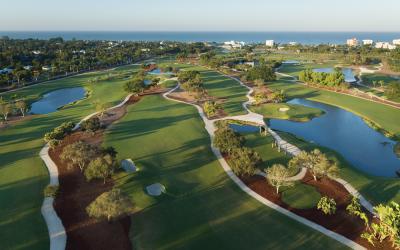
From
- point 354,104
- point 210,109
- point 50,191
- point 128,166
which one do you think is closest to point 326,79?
point 354,104

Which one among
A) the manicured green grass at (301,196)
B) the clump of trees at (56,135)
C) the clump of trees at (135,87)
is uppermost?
the clump of trees at (135,87)

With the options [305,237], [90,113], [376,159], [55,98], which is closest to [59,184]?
[305,237]

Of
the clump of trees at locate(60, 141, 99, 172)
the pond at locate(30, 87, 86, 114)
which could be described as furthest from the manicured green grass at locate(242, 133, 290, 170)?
the pond at locate(30, 87, 86, 114)

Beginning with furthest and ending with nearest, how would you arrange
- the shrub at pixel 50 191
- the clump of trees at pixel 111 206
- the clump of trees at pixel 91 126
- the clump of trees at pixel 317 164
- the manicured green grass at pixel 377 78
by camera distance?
the manicured green grass at pixel 377 78 → the clump of trees at pixel 91 126 → the clump of trees at pixel 317 164 → the shrub at pixel 50 191 → the clump of trees at pixel 111 206

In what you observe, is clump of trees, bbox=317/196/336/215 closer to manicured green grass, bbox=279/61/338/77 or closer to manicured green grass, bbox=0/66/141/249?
manicured green grass, bbox=0/66/141/249


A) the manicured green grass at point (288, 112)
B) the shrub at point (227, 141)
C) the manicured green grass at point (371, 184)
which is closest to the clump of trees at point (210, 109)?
the manicured green grass at point (288, 112)

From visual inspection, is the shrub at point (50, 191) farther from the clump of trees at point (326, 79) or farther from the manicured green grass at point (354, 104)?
the clump of trees at point (326, 79)

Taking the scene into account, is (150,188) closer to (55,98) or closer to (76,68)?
(55,98)
